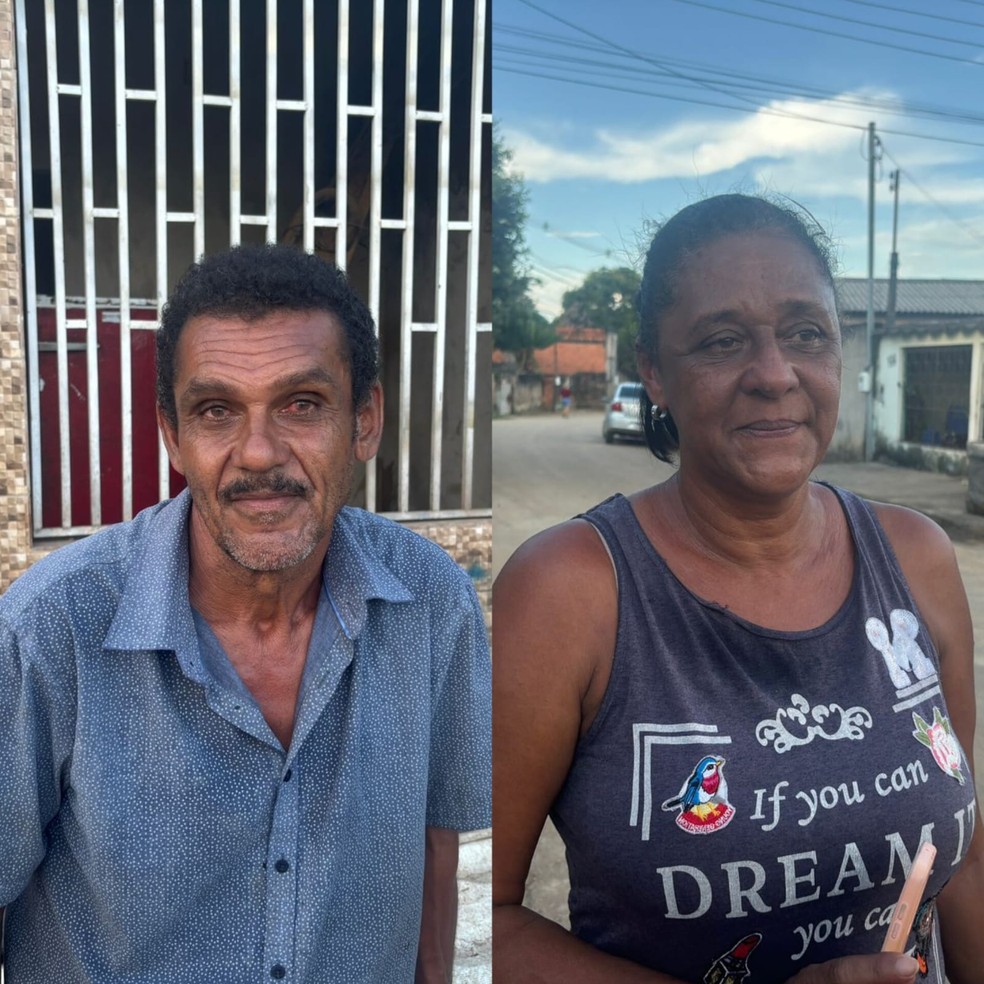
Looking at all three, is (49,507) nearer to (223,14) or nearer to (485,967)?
(223,14)

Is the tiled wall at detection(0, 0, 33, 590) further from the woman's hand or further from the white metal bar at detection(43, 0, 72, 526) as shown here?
the woman's hand

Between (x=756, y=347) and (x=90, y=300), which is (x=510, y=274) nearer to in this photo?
(x=756, y=347)

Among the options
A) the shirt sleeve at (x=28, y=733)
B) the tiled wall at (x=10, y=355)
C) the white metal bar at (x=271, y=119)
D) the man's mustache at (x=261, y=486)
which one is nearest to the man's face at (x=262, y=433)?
the man's mustache at (x=261, y=486)

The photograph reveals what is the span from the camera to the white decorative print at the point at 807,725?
0.63 m

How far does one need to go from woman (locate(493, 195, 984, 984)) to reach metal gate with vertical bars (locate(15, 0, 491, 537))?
9.68 ft

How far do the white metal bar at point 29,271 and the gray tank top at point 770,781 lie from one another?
3.54 metres

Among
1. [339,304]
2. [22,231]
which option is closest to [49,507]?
[22,231]

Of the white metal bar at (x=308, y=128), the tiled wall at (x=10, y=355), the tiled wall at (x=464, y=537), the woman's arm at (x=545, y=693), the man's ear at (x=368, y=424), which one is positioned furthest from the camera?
the tiled wall at (x=464, y=537)

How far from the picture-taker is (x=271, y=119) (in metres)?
3.88

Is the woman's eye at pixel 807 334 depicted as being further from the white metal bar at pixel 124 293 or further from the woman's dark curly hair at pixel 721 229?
the white metal bar at pixel 124 293

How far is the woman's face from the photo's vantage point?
616 millimetres

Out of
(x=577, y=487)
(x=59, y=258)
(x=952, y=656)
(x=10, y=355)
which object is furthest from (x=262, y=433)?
(x=59, y=258)

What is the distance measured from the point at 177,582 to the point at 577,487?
574mm

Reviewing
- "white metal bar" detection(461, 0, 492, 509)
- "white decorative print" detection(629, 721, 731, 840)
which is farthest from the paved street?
"white metal bar" detection(461, 0, 492, 509)
